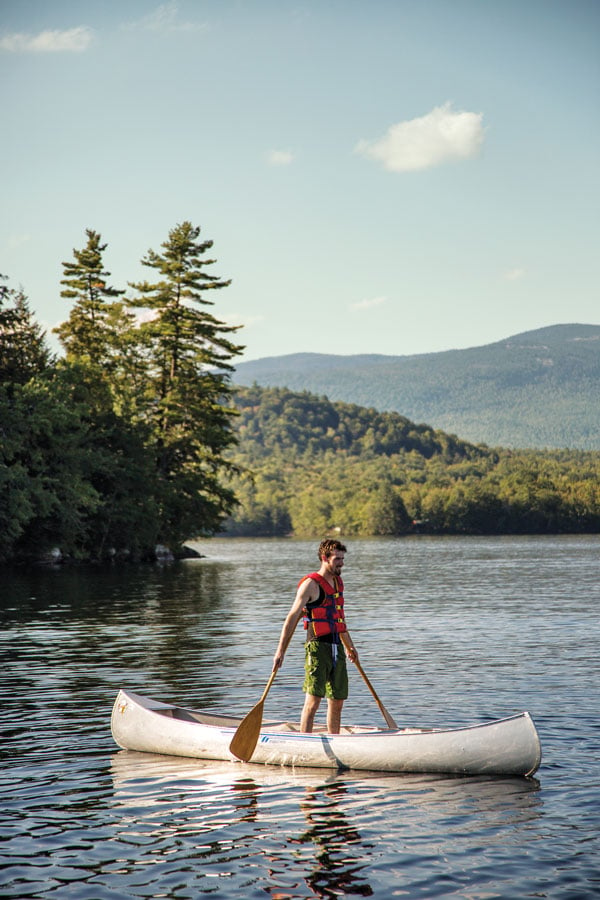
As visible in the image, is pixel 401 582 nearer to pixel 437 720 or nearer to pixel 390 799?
pixel 437 720

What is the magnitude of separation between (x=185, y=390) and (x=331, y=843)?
5970 cm

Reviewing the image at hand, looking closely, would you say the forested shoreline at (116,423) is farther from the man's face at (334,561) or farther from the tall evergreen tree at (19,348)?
the man's face at (334,561)

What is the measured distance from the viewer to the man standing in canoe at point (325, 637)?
12.5 meters

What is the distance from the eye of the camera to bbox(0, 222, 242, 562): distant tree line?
51.6m

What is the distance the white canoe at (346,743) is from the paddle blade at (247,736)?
0.12 meters

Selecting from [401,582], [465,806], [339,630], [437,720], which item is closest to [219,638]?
[437,720]

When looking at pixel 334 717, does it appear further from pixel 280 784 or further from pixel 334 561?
pixel 334 561

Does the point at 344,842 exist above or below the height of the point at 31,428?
below

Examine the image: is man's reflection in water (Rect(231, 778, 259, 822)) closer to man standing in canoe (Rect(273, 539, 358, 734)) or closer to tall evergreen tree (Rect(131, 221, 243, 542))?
man standing in canoe (Rect(273, 539, 358, 734))

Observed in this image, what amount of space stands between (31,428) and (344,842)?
1687 inches

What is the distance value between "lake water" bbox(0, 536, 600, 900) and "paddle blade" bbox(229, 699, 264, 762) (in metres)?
0.21

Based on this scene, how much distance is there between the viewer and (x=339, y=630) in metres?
12.8

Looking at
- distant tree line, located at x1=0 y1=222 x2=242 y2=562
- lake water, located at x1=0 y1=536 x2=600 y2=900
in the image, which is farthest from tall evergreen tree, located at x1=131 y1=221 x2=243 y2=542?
lake water, located at x1=0 y1=536 x2=600 y2=900

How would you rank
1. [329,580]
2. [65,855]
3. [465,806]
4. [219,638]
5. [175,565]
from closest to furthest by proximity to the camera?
[65,855], [465,806], [329,580], [219,638], [175,565]
